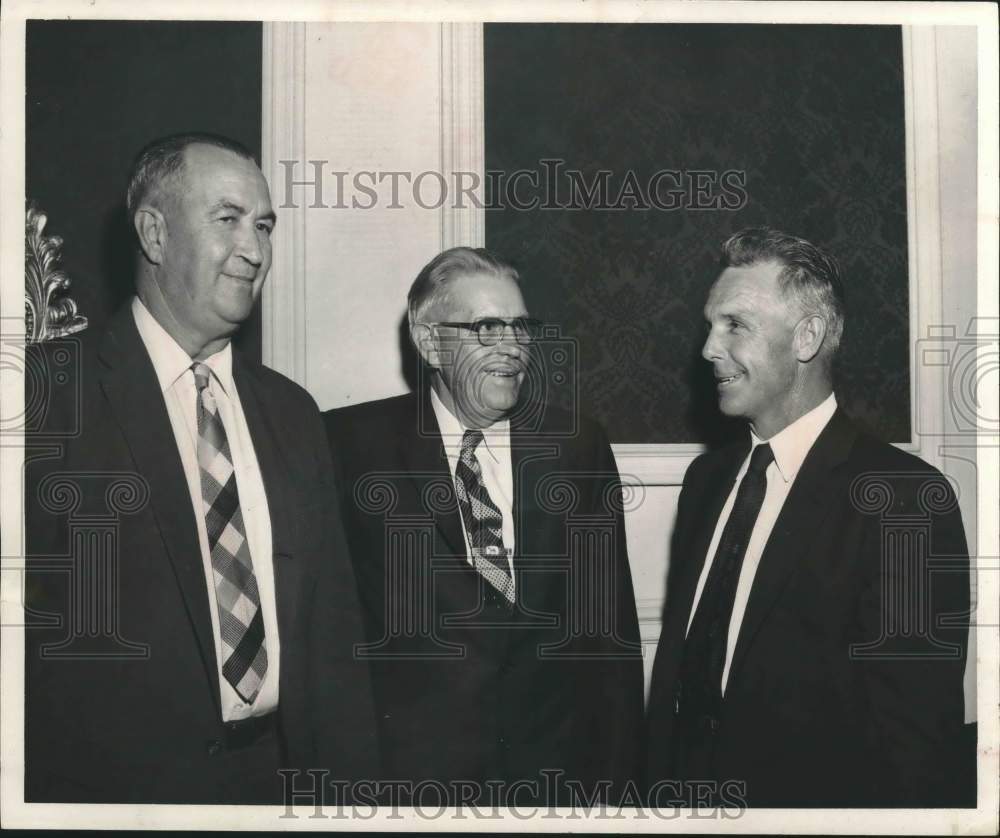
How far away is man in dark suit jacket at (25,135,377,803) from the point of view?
79.5 inches

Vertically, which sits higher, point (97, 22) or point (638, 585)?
point (97, 22)

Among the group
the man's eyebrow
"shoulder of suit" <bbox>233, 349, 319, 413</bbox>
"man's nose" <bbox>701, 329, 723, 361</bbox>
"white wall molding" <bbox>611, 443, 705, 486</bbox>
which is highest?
the man's eyebrow

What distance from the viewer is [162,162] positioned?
6.84 feet

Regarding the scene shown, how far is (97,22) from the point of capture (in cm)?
220

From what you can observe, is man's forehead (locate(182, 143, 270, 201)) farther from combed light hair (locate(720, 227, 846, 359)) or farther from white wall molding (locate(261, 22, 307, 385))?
combed light hair (locate(720, 227, 846, 359))

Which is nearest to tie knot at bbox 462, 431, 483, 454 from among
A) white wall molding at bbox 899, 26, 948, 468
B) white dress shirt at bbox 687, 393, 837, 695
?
white dress shirt at bbox 687, 393, 837, 695

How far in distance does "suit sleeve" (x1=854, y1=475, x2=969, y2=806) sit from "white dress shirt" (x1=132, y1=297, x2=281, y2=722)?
4.27 ft

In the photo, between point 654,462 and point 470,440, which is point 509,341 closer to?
point 470,440

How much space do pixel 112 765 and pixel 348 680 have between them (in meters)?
0.56

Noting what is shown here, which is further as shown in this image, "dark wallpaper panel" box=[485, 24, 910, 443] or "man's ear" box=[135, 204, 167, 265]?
"dark wallpaper panel" box=[485, 24, 910, 443]

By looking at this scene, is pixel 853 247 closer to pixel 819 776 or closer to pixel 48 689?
pixel 819 776

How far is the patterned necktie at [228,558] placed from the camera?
2.00 meters

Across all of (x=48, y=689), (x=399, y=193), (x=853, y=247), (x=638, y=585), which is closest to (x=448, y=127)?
(x=399, y=193)

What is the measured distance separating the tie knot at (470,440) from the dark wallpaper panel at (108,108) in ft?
1.75
